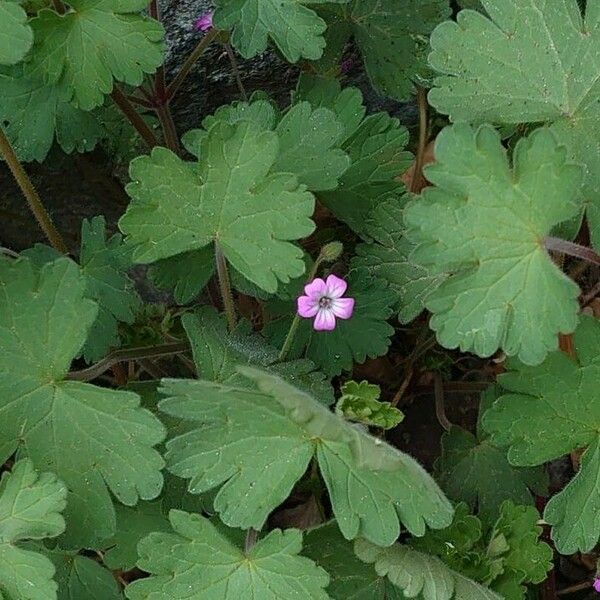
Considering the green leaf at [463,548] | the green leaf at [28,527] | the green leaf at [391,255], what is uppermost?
the green leaf at [391,255]

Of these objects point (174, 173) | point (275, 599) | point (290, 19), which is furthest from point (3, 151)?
point (275, 599)

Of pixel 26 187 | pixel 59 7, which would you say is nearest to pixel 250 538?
pixel 26 187

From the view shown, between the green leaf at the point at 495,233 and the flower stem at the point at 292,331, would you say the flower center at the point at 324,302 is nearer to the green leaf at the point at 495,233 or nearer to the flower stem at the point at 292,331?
the flower stem at the point at 292,331

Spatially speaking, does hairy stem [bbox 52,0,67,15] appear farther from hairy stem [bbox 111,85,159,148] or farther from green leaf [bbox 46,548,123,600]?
green leaf [bbox 46,548,123,600]

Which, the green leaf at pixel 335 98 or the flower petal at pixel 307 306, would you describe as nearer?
the flower petal at pixel 307 306

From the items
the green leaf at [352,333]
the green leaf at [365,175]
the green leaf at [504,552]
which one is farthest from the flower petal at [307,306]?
the green leaf at [504,552]

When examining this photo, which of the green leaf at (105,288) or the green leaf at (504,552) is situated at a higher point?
the green leaf at (105,288)
